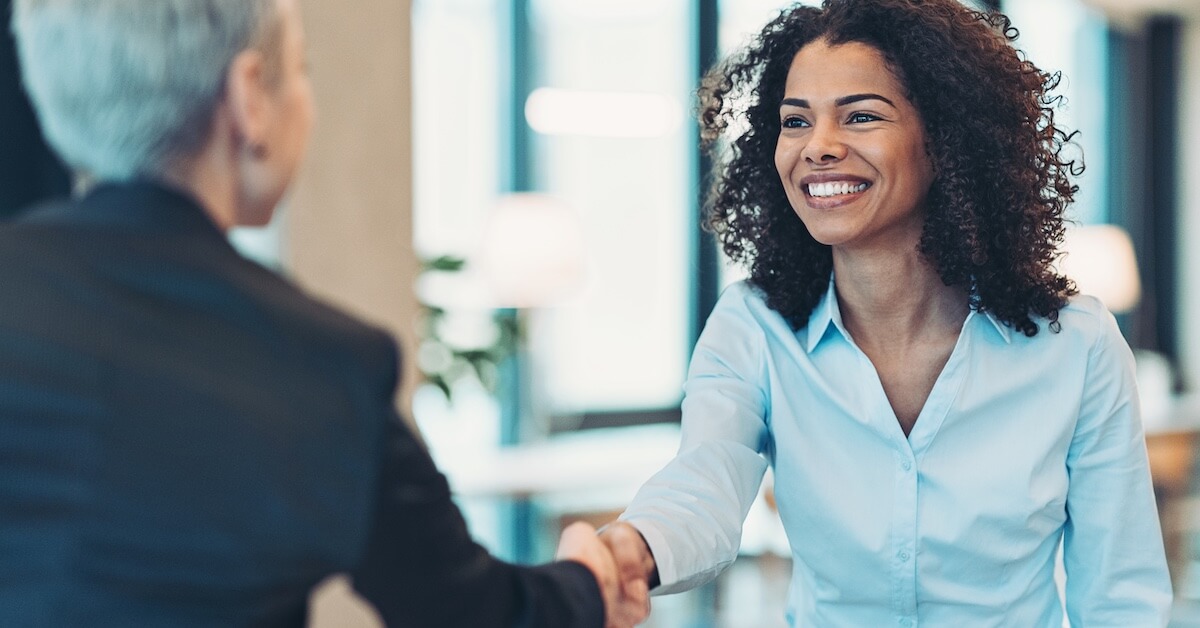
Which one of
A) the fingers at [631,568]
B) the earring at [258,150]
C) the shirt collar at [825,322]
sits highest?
the earring at [258,150]

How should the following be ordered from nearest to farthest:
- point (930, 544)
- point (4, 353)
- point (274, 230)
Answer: point (4, 353), point (930, 544), point (274, 230)

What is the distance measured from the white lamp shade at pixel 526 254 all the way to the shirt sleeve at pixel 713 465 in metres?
3.16

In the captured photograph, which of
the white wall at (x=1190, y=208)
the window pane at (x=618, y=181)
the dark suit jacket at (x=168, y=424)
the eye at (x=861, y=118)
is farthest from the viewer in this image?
the white wall at (x=1190, y=208)

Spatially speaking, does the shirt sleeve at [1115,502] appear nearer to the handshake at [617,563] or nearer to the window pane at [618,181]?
the handshake at [617,563]

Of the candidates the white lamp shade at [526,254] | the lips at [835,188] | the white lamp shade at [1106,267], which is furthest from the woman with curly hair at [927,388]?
the white lamp shade at [1106,267]

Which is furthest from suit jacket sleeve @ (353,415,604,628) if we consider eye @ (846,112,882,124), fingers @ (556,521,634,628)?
eye @ (846,112,882,124)

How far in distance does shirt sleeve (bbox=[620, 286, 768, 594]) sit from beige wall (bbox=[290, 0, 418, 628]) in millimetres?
1171

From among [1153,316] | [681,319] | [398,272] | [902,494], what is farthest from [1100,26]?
[902,494]

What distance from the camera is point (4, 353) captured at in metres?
0.93

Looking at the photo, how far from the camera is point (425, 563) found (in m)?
1.18

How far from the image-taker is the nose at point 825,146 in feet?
6.08

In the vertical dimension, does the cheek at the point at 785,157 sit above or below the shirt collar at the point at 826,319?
above

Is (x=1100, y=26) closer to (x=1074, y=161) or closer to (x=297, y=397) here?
(x=1074, y=161)

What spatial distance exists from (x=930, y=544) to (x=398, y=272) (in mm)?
1709
